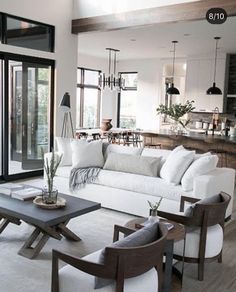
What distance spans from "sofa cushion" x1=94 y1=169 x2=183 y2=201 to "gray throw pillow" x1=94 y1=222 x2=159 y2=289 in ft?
6.97

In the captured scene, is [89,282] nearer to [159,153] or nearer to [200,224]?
[200,224]

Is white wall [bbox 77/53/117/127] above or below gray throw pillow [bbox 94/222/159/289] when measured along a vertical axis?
above

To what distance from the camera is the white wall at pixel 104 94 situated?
→ 11703 mm

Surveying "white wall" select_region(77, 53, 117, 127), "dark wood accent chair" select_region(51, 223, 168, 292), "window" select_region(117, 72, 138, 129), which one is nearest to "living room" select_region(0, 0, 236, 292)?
"dark wood accent chair" select_region(51, 223, 168, 292)

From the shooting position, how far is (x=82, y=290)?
2.14 meters

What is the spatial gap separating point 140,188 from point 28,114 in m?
3.26

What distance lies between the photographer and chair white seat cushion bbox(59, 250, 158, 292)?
6.86ft

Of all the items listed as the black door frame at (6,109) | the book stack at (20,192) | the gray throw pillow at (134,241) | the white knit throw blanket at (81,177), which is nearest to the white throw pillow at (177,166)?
the white knit throw blanket at (81,177)

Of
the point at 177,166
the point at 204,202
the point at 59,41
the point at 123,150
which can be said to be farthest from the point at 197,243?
the point at 59,41

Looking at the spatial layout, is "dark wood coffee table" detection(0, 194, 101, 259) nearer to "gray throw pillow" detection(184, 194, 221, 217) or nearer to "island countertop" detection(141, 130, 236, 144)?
"gray throw pillow" detection(184, 194, 221, 217)

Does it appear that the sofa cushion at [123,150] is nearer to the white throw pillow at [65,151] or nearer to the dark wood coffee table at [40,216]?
the white throw pillow at [65,151]

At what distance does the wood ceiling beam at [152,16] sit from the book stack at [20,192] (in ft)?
12.4

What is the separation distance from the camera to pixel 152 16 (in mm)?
6156

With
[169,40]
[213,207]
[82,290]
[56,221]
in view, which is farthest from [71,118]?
[82,290]
